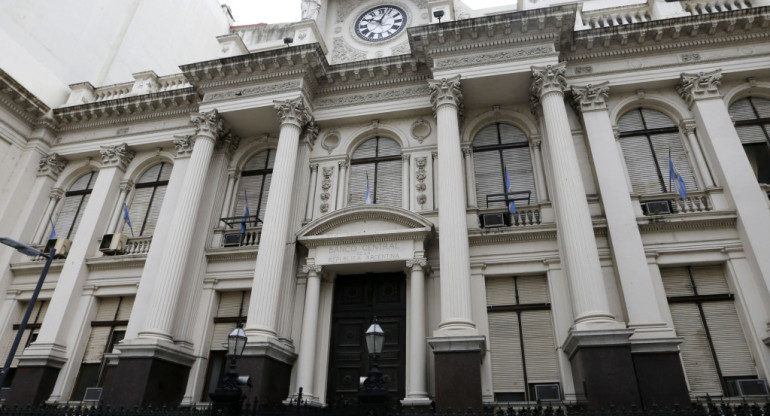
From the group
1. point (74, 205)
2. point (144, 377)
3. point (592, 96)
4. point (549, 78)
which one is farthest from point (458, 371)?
point (74, 205)

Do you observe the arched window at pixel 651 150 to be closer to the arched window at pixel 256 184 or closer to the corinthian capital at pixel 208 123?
the arched window at pixel 256 184

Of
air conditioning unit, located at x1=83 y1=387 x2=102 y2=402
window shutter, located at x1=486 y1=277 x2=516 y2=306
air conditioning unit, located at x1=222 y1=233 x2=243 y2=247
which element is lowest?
air conditioning unit, located at x1=83 y1=387 x2=102 y2=402

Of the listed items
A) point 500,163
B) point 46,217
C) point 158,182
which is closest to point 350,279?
point 500,163

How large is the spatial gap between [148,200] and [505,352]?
484 inches

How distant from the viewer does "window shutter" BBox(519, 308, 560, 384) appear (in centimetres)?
1088

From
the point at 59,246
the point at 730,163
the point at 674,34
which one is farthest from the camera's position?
the point at 59,246

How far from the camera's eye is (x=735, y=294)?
35.3 ft

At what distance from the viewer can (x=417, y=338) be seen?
1110 cm

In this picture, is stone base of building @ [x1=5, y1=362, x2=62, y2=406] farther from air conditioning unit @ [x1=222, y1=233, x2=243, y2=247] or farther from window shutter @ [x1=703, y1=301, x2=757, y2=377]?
window shutter @ [x1=703, y1=301, x2=757, y2=377]

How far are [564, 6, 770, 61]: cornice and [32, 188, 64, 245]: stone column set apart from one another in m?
17.6

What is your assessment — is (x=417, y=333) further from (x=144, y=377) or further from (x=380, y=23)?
(x=380, y=23)

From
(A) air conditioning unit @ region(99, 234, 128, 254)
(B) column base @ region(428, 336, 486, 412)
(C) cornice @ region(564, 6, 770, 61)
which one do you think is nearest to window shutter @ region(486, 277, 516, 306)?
(B) column base @ region(428, 336, 486, 412)

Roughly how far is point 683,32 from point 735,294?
23.7 ft

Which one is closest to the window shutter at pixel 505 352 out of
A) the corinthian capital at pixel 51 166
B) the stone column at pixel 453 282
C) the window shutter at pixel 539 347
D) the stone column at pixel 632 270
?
the window shutter at pixel 539 347
